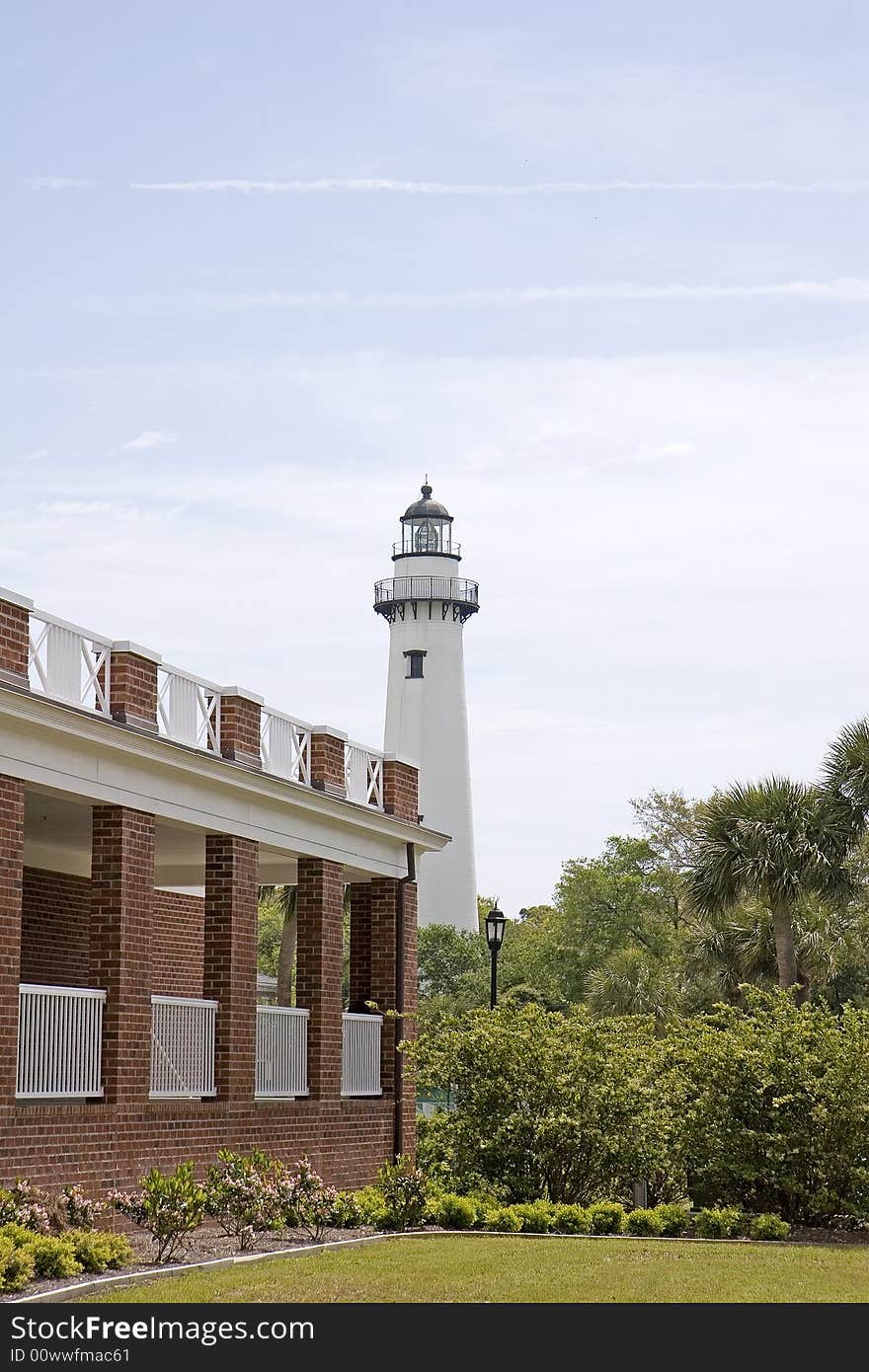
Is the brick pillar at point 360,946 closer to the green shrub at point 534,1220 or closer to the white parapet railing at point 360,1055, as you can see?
the white parapet railing at point 360,1055

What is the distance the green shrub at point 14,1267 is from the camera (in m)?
12.5

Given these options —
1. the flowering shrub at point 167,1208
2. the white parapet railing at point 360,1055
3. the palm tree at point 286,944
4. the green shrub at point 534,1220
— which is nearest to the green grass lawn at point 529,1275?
the flowering shrub at point 167,1208

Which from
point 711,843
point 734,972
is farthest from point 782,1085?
point 734,972

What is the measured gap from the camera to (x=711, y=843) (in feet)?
113

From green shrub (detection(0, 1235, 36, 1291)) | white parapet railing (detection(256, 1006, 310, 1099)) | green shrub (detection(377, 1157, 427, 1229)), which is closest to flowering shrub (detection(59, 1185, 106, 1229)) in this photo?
green shrub (detection(0, 1235, 36, 1291))

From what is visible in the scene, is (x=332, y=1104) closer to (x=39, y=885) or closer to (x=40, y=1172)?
(x=39, y=885)

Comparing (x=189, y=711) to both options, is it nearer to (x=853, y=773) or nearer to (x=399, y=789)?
(x=399, y=789)

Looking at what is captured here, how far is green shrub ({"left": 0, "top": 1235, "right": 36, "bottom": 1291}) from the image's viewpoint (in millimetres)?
12539

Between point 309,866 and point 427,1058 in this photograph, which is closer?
point 427,1058

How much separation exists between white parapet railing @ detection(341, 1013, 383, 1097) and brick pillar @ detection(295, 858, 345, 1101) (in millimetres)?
483

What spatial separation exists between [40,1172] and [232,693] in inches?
249

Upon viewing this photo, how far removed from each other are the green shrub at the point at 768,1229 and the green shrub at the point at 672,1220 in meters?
0.72

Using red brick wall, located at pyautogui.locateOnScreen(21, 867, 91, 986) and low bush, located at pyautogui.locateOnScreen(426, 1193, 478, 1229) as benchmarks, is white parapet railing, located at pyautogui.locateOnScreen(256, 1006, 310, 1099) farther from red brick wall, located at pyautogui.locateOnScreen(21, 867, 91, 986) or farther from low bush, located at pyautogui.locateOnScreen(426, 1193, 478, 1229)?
low bush, located at pyautogui.locateOnScreen(426, 1193, 478, 1229)
